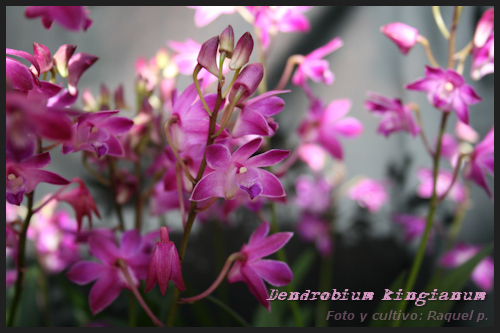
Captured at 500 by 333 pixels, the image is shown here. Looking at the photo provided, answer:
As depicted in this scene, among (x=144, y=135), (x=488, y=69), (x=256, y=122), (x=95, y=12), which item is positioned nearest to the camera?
(x=256, y=122)

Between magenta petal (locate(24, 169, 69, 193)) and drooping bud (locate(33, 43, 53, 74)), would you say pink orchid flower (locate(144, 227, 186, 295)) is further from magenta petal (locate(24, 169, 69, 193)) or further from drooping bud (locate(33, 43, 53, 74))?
drooping bud (locate(33, 43, 53, 74))

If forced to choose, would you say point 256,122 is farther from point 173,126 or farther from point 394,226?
point 394,226

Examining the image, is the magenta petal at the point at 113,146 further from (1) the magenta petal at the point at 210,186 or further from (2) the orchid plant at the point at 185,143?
(1) the magenta petal at the point at 210,186

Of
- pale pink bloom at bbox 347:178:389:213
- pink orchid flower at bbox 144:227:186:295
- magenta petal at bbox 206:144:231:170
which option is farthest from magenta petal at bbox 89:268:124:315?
pale pink bloom at bbox 347:178:389:213

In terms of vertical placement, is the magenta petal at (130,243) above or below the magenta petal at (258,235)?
below

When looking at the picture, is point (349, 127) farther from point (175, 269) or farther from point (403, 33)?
point (175, 269)

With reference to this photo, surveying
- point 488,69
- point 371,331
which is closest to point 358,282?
point 371,331

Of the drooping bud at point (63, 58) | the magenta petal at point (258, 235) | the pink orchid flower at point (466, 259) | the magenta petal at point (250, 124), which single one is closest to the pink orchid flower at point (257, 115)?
the magenta petal at point (250, 124)
